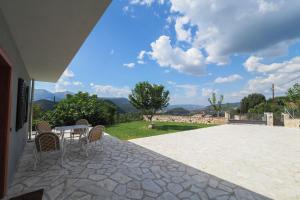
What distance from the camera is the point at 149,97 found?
13.1m

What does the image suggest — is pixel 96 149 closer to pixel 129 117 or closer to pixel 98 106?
pixel 98 106

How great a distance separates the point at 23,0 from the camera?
85.6 inches

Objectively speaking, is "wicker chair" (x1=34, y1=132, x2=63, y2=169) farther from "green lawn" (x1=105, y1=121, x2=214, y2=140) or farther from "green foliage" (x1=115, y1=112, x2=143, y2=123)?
"green foliage" (x1=115, y1=112, x2=143, y2=123)

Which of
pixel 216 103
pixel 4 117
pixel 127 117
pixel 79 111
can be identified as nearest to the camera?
pixel 4 117

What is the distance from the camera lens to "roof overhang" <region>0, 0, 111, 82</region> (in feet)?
7.31

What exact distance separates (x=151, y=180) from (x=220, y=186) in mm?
1495

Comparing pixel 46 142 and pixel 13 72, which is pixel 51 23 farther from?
pixel 46 142

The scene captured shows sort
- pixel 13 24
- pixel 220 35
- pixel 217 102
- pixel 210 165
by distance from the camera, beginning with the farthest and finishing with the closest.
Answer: pixel 217 102
pixel 220 35
pixel 210 165
pixel 13 24

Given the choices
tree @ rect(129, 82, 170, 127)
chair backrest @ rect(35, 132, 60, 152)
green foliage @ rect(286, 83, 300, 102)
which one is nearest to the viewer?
chair backrest @ rect(35, 132, 60, 152)

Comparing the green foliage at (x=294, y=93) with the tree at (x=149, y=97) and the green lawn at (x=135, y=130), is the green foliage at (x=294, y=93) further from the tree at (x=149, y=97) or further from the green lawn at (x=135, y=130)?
the tree at (x=149, y=97)

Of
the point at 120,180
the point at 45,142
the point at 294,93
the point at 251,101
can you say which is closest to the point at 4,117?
the point at 45,142

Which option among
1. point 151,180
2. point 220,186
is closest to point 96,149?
point 151,180

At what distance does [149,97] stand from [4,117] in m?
10.4

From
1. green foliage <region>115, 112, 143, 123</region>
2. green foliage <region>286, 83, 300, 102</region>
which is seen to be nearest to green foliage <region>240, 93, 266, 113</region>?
green foliage <region>286, 83, 300, 102</region>
